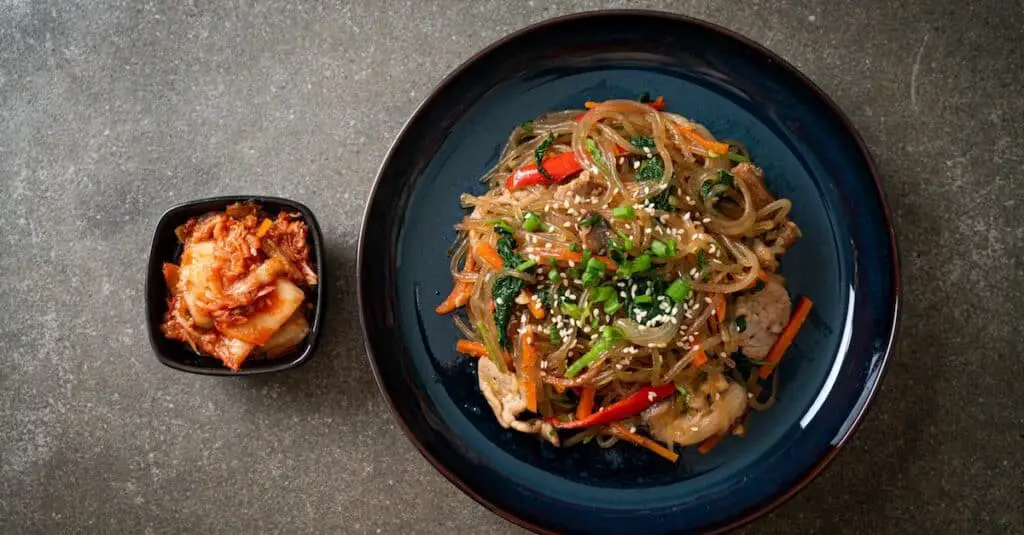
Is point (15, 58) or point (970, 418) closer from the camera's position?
point (970, 418)

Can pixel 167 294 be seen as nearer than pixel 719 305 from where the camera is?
No

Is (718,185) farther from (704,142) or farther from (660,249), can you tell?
(660,249)

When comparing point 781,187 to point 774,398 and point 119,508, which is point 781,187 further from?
point 119,508

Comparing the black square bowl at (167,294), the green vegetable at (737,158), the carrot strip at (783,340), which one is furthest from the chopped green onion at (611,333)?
the black square bowl at (167,294)

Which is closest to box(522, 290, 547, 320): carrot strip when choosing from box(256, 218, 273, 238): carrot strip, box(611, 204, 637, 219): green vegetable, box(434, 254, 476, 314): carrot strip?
box(434, 254, 476, 314): carrot strip

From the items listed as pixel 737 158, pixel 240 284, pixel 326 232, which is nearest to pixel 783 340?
pixel 737 158

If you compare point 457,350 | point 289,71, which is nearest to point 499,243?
point 457,350

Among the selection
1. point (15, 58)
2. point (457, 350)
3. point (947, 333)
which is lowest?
point (947, 333)
